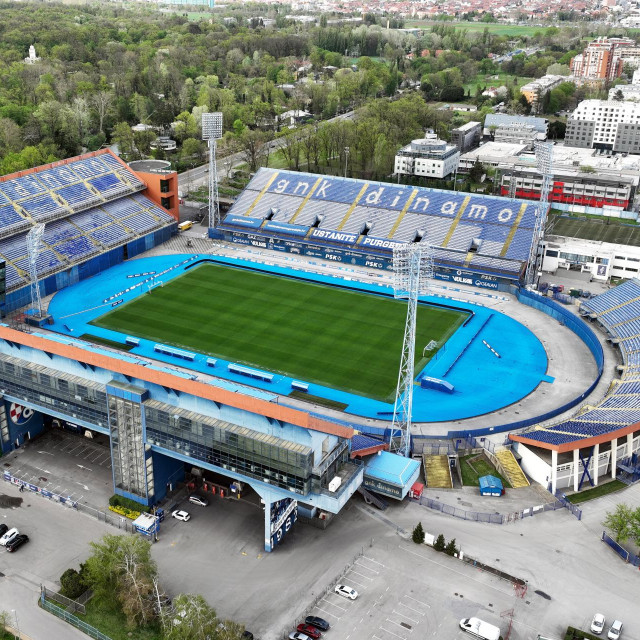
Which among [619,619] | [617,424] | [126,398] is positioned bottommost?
[619,619]

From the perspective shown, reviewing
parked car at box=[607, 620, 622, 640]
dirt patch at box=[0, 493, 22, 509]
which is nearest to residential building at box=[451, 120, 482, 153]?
dirt patch at box=[0, 493, 22, 509]

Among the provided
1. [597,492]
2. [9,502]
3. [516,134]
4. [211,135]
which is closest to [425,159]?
[516,134]

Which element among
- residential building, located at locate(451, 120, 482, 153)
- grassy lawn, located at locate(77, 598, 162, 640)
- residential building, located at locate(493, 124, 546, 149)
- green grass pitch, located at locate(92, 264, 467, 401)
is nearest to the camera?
grassy lawn, located at locate(77, 598, 162, 640)

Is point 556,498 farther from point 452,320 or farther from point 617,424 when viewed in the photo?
point 452,320

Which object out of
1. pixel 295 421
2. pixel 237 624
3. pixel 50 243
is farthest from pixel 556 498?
pixel 50 243

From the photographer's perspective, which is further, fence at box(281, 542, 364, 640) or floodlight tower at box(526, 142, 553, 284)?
floodlight tower at box(526, 142, 553, 284)

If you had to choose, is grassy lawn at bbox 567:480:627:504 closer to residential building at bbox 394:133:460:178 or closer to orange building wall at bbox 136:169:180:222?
orange building wall at bbox 136:169:180:222
